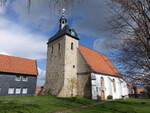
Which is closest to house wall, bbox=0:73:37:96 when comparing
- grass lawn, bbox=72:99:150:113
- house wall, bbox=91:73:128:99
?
house wall, bbox=91:73:128:99

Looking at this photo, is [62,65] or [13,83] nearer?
[13,83]

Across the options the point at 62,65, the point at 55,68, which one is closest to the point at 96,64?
the point at 62,65

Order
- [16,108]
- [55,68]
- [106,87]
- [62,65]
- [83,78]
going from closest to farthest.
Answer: [16,108] → [83,78] → [62,65] → [106,87] → [55,68]

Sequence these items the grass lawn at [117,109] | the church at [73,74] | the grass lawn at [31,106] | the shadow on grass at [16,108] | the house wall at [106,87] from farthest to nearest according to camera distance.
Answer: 1. the church at [73,74]
2. the house wall at [106,87]
3. the grass lawn at [117,109]
4. the grass lawn at [31,106]
5. the shadow on grass at [16,108]

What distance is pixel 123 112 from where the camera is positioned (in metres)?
10.6

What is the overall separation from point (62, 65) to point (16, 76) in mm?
9198

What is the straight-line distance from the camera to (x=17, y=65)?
85.0ft

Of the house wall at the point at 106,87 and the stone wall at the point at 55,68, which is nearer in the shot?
the house wall at the point at 106,87

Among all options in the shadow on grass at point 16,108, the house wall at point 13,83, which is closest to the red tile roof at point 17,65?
the house wall at point 13,83

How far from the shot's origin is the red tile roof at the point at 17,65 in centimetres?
2395

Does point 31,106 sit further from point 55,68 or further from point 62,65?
point 55,68

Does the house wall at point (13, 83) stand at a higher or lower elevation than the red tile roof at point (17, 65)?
lower

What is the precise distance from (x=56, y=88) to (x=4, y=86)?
30.9 feet

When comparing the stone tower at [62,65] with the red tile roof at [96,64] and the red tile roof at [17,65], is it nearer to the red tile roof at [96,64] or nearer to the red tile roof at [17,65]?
the red tile roof at [96,64]
